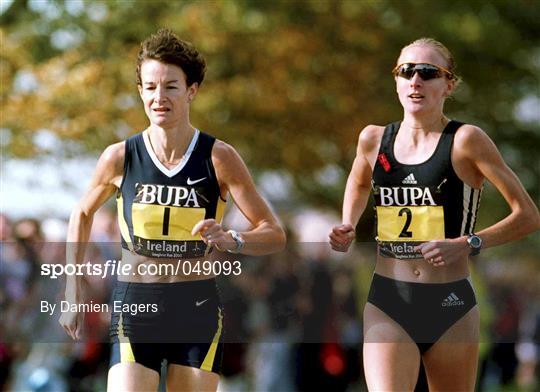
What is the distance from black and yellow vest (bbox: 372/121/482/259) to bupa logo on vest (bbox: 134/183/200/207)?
0.86m

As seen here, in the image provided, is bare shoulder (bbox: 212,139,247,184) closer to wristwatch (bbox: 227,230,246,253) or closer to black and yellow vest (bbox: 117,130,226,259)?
black and yellow vest (bbox: 117,130,226,259)

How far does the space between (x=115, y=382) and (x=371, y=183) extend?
4.85 ft

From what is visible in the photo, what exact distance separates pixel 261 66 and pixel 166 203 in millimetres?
11213

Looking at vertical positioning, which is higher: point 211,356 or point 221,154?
point 221,154

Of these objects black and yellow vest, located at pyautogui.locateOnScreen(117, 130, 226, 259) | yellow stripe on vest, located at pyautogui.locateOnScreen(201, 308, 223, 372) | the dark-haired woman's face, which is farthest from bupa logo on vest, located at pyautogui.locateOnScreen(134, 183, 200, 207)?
yellow stripe on vest, located at pyautogui.locateOnScreen(201, 308, 223, 372)

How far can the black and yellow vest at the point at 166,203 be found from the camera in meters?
5.97

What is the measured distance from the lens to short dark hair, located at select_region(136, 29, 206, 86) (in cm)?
604

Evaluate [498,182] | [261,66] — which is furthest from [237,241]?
[261,66]

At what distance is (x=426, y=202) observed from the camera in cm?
604

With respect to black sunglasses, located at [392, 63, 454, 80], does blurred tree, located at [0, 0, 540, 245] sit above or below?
above

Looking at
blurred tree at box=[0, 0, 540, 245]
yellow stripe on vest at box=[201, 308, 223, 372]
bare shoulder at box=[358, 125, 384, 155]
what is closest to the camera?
yellow stripe on vest at box=[201, 308, 223, 372]

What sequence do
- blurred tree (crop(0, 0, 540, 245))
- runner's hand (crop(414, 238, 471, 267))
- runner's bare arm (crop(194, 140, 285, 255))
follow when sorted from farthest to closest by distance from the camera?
blurred tree (crop(0, 0, 540, 245)) → runner's bare arm (crop(194, 140, 285, 255)) → runner's hand (crop(414, 238, 471, 267))

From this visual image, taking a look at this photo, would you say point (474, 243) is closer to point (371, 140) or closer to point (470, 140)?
point (470, 140)

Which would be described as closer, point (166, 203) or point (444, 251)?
point (444, 251)
